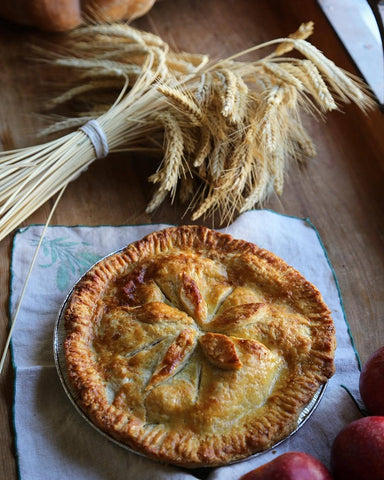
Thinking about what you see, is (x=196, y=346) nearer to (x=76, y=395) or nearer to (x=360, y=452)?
(x=76, y=395)

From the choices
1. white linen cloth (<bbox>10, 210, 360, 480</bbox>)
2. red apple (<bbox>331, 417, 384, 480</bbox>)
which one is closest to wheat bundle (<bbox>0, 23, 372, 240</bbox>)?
white linen cloth (<bbox>10, 210, 360, 480</bbox>)

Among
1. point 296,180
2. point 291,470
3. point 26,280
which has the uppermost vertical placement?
point 26,280

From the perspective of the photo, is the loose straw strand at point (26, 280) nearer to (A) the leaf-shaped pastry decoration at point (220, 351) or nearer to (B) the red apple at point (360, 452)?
(A) the leaf-shaped pastry decoration at point (220, 351)

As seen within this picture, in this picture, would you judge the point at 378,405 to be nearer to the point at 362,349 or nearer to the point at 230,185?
the point at 362,349

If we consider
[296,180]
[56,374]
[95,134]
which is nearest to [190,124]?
[95,134]

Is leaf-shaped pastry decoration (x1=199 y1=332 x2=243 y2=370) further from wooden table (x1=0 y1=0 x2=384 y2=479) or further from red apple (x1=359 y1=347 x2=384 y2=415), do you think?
wooden table (x1=0 y1=0 x2=384 y2=479)

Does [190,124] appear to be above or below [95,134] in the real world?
below

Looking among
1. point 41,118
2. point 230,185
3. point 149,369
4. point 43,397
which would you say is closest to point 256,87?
point 230,185
